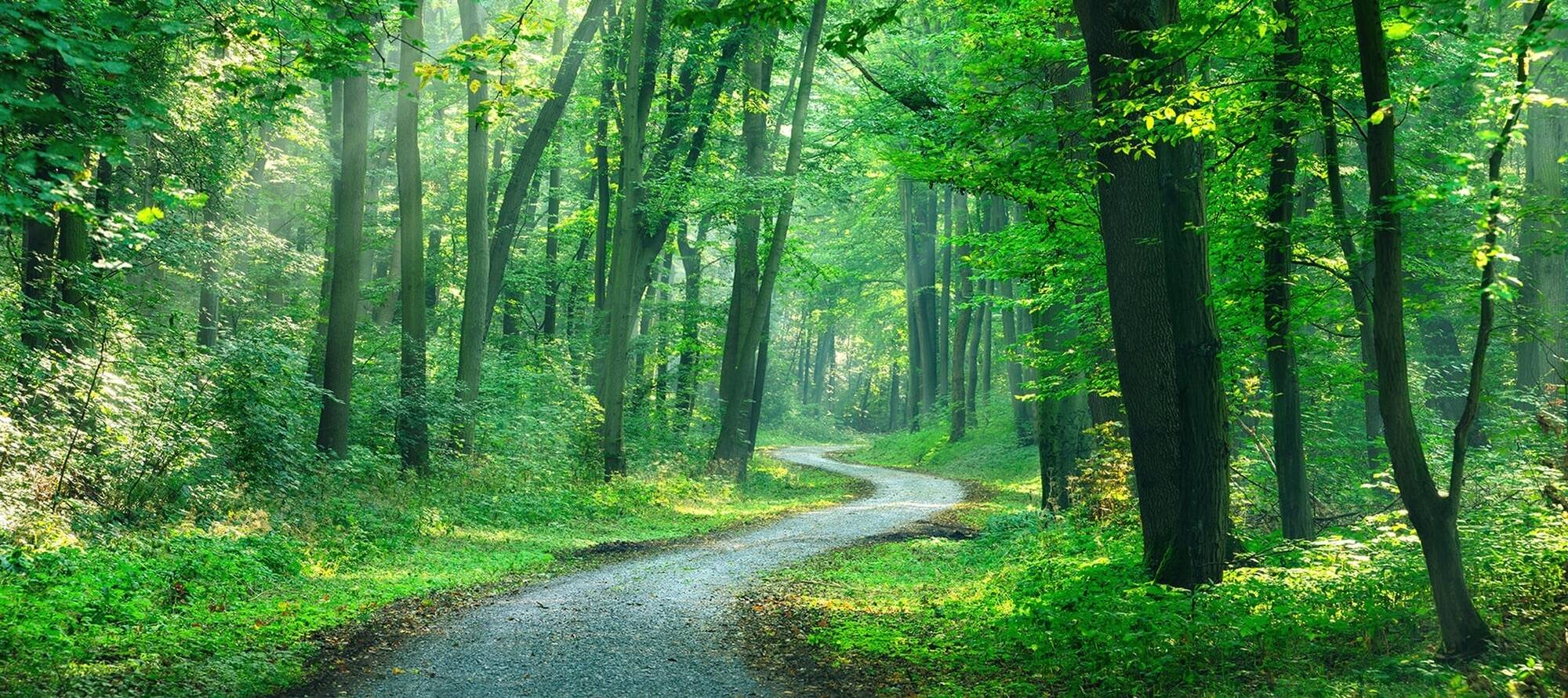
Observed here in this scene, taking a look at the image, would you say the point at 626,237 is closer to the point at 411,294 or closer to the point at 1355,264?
the point at 411,294

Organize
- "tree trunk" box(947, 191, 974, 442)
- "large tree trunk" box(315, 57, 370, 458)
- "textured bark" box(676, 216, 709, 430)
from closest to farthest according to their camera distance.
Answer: "large tree trunk" box(315, 57, 370, 458), "textured bark" box(676, 216, 709, 430), "tree trunk" box(947, 191, 974, 442)

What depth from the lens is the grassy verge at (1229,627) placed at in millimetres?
5172

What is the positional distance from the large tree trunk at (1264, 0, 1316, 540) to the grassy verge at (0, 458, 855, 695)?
25.9 ft

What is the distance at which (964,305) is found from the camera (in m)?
22.7

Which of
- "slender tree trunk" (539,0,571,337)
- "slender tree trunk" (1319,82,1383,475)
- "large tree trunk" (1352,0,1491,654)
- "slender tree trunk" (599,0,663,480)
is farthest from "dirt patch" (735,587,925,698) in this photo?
"slender tree trunk" (539,0,571,337)

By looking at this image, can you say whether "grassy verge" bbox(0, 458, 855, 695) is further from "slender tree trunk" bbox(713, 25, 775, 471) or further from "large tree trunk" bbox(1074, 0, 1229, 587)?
"large tree trunk" bbox(1074, 0, 1229, 587)

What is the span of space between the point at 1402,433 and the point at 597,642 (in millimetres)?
5787

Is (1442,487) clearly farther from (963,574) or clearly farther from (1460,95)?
(1460,95)

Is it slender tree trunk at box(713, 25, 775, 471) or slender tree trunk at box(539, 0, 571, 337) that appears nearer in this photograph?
slender tree trunk at box(713, 25, 775, 471)

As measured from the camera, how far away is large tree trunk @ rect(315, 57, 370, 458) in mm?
14445

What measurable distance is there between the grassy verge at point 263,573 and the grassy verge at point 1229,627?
12.1 ft

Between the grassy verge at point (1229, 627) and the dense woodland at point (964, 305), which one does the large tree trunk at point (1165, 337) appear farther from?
the grassy verge at point (1229, 627)

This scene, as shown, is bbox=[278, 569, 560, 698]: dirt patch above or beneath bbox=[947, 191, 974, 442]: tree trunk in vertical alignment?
beneath

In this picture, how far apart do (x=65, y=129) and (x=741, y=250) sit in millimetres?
16376
